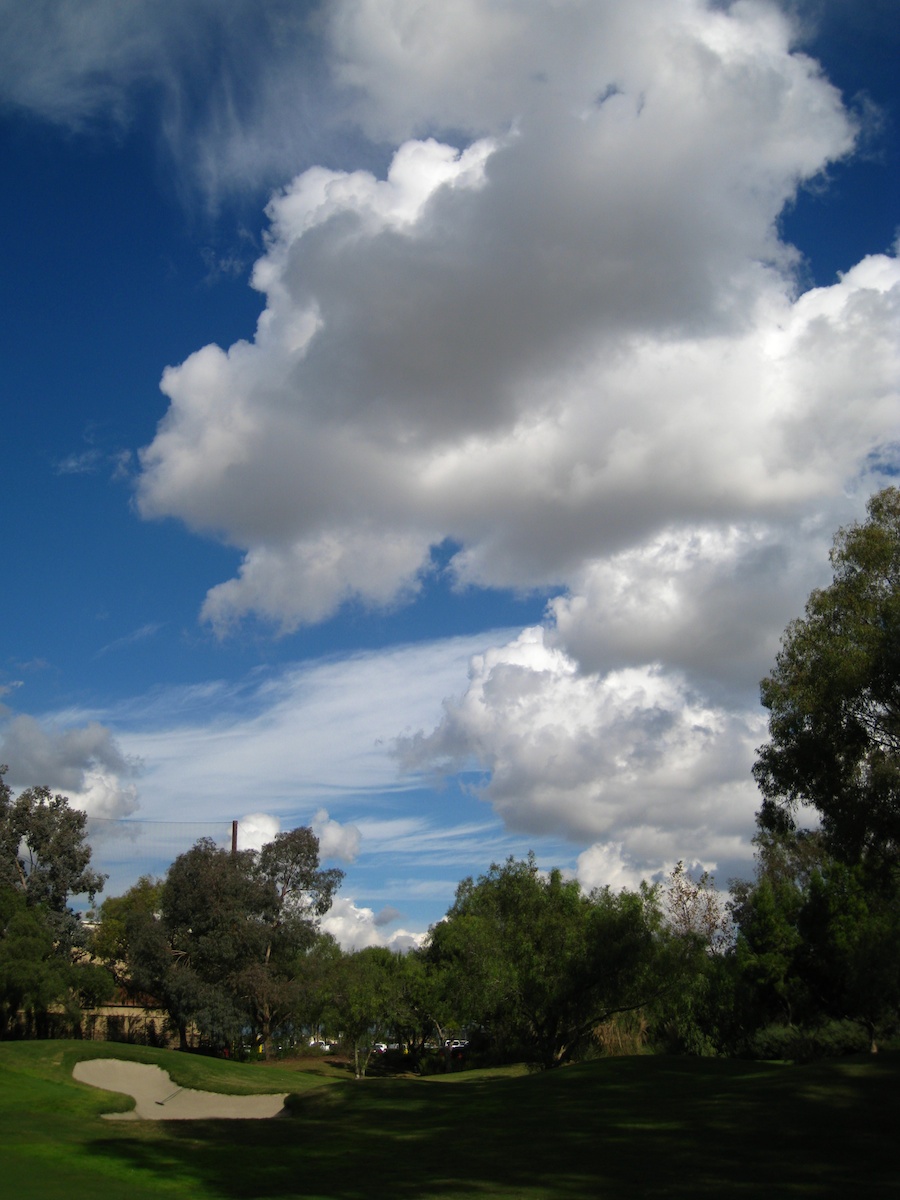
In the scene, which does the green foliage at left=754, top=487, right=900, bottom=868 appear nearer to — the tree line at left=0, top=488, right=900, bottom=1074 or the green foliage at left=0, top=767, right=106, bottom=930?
the tree line at left=0, top=488, right=900, bottom=1074

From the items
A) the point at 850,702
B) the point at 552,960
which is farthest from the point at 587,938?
the point at 850,702

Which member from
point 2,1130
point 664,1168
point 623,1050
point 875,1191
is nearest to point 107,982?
point 623,1050

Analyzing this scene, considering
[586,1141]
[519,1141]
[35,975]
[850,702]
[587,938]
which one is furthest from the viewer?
[35,975]

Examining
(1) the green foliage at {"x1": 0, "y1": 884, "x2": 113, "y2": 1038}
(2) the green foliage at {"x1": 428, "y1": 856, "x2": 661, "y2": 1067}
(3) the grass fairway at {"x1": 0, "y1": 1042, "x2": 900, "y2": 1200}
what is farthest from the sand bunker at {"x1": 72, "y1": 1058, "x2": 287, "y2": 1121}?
(1) the green foliage at {"x1": 0, "y1": 884, "x2": 113, "y2": 1038}

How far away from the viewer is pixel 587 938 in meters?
34.2

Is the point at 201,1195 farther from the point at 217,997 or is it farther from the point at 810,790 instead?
the point at 217,997

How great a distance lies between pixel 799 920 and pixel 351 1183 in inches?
1311

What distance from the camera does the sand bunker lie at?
1085 inches

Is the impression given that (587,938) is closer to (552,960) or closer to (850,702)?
(552,960)

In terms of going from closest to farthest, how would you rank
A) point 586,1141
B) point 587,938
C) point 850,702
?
point 586,1141 < point 850,702 < point 587,938

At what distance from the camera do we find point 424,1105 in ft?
82.8

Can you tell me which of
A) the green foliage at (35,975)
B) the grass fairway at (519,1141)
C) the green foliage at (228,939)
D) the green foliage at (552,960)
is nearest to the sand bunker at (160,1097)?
the grass fairway at (519,1141)

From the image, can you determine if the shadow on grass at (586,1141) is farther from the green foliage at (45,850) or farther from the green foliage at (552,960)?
the green foliage at (45,850)

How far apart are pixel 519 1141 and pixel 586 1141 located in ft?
5.14
